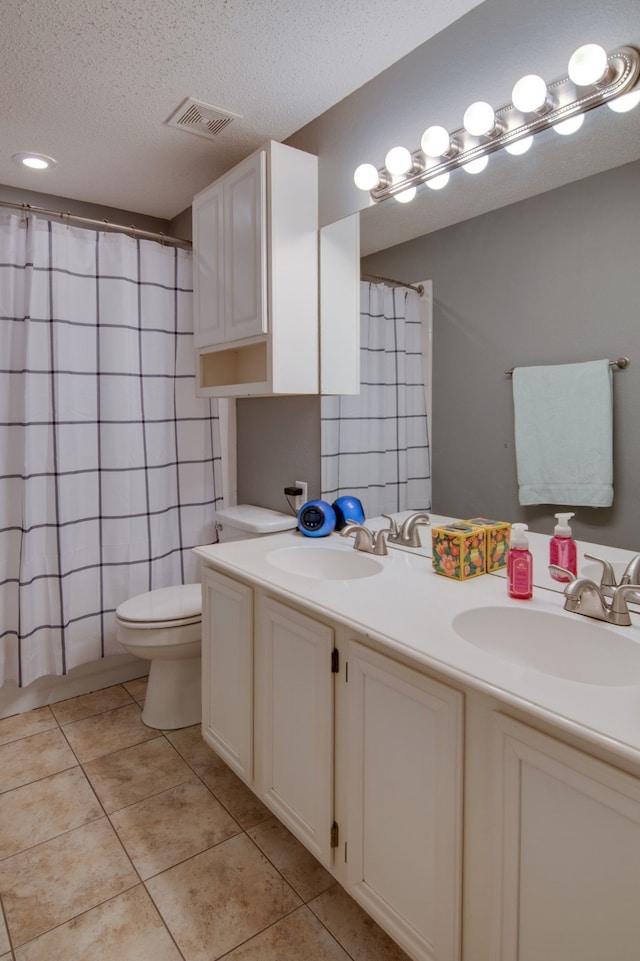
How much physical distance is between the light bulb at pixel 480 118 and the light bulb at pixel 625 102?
0.94 feet

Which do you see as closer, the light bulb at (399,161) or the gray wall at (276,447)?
the light bulb at (399,161)

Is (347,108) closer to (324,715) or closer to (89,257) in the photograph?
(89,257)

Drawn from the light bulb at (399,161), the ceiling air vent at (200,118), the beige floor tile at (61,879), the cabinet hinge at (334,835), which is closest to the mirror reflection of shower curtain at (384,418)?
the light bulb at (399,161)

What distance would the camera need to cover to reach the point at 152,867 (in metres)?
1.57

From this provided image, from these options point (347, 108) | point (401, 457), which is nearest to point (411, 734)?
point (401, 457)

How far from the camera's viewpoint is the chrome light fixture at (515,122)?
1231mm

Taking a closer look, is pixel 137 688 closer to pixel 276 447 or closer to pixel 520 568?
pixel 276 447

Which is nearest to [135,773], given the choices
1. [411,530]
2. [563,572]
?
[411,530]

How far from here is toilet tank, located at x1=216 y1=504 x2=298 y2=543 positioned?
88.1 inches

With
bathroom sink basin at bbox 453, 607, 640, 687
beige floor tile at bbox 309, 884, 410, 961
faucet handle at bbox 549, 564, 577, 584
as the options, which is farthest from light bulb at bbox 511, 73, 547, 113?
beige floor tile at bbox 309, 884, 410, 961

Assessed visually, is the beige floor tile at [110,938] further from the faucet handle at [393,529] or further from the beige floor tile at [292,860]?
the faucet handle at [393,529]

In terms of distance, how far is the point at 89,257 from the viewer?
2357mm

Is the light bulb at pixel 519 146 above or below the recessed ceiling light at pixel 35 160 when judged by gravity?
below

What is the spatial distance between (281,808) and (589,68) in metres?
1.99
